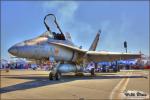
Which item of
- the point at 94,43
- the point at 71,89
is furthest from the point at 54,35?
the point at 94,43

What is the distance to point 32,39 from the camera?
19.0 metres

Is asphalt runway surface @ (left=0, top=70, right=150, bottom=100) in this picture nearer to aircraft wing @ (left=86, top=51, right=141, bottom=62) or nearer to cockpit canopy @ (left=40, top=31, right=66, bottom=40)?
cockpit canopy @ (left=40, top=31, right=66, bottom=40)

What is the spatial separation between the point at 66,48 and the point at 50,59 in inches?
89.5

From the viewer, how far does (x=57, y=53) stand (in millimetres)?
20875

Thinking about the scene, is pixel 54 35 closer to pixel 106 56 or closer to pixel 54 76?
pixel 54 76

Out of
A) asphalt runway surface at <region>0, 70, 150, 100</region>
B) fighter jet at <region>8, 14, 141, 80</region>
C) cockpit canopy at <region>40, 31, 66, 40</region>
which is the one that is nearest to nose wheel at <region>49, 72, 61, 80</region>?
fighter jet at <region>8, 14, 141, 80</region>

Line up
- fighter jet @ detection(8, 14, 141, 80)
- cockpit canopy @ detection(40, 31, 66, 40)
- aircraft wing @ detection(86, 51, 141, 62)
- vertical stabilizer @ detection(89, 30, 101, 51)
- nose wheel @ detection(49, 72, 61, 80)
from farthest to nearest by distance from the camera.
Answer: vertical stabilizer @ detection(89, 30, 101, 51)
aircraft wing @ detection(86, 51, 141, 62)
cockpit canopy @ detection(40, 31, 66, 40)
nose wheel @ detection(49, 72, 61, 80)
fighter jet @ detection(8, 14, 141, 80)

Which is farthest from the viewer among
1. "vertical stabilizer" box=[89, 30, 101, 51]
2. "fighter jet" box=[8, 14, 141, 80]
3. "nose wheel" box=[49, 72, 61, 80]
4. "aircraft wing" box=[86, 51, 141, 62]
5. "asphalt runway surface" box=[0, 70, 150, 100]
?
"vertical stabilizer" box=[89, 30, 101, 51]

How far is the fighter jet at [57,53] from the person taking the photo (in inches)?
708

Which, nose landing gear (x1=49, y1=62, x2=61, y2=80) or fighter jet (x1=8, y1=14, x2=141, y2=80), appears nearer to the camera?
fighter jet (x1=8, y1=14, x2=141, y2=80)

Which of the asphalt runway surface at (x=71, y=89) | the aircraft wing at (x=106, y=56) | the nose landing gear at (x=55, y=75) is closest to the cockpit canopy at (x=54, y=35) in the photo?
the nose landing gear at (x=55, y=75)

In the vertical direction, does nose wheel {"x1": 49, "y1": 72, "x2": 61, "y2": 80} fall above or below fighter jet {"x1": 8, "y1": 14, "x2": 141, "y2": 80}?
below

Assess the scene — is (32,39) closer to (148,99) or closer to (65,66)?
(65,66)

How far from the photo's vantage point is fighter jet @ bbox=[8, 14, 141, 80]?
18.0m
